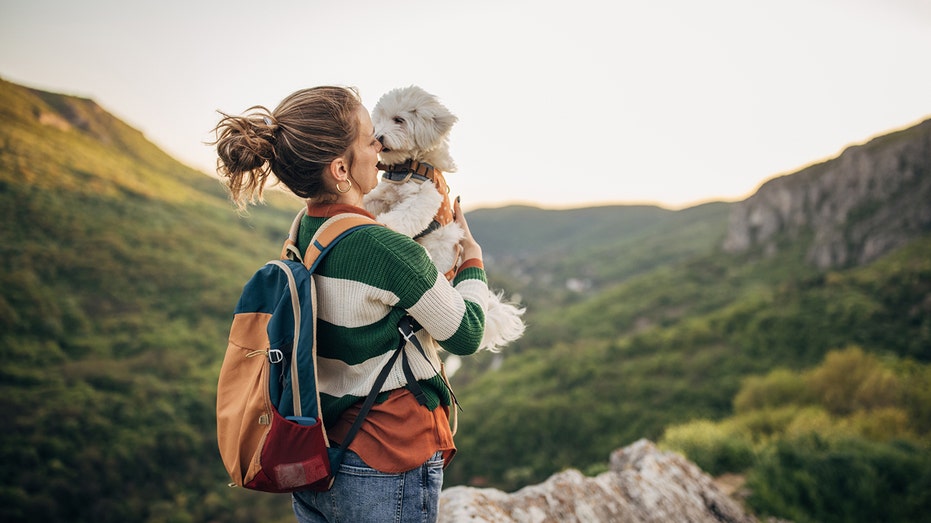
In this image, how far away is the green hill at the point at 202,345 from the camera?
123 ft

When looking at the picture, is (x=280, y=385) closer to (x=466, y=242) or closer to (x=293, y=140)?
(x=293, y=140)

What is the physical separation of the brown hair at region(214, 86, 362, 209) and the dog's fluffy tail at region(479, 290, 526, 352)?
38.1 inches

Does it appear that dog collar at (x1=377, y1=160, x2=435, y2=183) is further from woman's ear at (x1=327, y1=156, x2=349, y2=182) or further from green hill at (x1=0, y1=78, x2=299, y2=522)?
green hill at (x1=0, y1=78, x2=299, y2=522)

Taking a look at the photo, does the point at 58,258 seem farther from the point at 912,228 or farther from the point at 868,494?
the point at 912,228

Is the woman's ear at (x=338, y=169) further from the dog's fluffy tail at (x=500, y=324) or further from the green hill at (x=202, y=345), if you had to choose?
the green hill at (x=202, y=345)

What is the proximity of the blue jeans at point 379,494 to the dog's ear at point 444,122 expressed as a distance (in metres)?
1.83

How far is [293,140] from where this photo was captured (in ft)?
5.63

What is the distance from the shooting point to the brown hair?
1700 millimetres

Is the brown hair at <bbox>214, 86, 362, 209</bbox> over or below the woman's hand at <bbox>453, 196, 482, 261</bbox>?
over

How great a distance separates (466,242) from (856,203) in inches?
2513

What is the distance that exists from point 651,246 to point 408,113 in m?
152

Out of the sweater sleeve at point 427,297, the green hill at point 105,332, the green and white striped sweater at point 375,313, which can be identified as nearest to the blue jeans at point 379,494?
the green and white striped sweater at point 375,313

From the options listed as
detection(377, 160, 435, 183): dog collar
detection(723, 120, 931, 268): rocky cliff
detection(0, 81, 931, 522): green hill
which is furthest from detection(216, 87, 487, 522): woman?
detection(723, 120, 931, 268): rocky cliff

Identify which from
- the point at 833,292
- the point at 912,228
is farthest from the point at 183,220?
the point at 912,228
